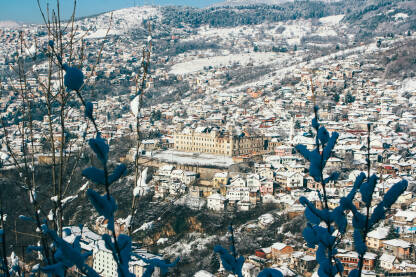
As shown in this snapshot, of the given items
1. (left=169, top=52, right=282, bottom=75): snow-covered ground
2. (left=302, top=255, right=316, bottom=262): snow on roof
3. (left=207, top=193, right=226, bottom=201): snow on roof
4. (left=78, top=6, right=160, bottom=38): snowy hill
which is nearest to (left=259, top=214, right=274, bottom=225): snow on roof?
(left=207, top=193, right=226, bottom=201): snow on roof

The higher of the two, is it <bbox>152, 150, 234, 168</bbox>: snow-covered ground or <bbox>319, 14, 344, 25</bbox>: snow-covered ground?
<bbox>319, 14, 344, 25</bbox>: snow-covered ground

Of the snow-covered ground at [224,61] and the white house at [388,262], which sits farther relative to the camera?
the snow-covered ground at [224,61]

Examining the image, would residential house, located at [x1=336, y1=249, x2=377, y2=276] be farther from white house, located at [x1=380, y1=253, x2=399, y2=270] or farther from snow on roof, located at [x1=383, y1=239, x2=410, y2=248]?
snow on roof, located at [x1=383, y1=239, x2=410, y2=248]

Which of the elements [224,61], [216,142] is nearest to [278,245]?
[216,142]

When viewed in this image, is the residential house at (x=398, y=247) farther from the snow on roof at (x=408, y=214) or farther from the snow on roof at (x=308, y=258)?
the snow on roof at (x=308, y=258)

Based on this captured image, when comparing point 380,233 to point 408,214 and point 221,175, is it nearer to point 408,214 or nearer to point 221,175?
point 408,214

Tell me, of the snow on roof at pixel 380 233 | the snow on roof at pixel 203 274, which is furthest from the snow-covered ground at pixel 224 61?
the snow on roof at pixel 203 274

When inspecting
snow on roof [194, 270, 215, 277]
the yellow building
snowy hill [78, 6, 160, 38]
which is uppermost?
snowy hill [78, 6, 160, 38]

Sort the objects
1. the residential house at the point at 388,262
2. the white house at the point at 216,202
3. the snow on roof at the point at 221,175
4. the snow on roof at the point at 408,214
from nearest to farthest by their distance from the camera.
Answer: the residential house at the point at 388,262 < the snow on roof at the point at 408,214 < the white house at the point at 216,202 < the snow on roof at the point at 221,175
